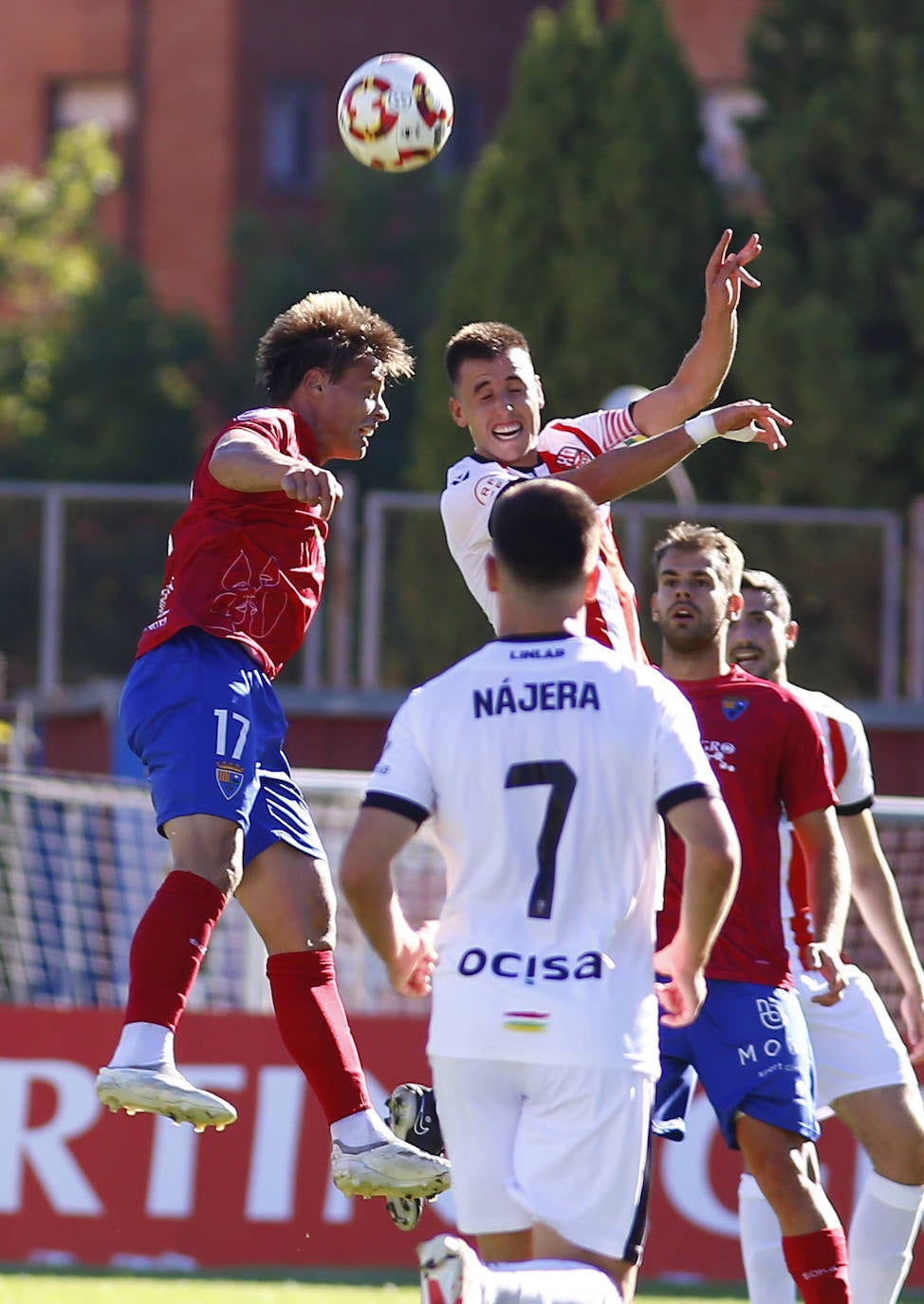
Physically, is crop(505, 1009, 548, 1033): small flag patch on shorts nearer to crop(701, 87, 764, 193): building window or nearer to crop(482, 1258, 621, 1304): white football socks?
crop(482, 1258, 621, 1304): white football socks

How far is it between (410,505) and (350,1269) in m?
7.45

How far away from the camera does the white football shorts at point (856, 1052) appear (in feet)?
23.3

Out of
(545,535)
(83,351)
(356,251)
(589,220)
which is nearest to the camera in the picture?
(545,535)

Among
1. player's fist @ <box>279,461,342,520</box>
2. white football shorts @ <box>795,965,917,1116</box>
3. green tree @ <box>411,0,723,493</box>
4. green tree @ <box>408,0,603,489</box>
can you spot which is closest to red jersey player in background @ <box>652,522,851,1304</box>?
white football shorts @ <box>795,965,917,1116</box>

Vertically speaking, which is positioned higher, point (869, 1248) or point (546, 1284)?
point (546, 1284)

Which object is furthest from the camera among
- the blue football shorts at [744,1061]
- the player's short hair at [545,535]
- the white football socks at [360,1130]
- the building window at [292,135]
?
the building window at [292,135]

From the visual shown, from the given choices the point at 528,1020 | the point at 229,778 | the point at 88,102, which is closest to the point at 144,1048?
the point at 229,778

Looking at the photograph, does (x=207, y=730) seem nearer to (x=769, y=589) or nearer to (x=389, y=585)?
(x=769, y=589)

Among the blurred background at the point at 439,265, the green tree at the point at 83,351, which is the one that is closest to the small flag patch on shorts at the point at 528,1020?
the blurred background at the point at 439,265

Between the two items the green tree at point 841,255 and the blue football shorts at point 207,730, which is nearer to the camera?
the blue football shorts at point 207,730

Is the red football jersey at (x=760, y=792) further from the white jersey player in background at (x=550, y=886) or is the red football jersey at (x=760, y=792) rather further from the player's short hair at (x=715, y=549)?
the white jersey player in background at (x=550, y=886)

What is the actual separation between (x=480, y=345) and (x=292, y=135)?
80.1ft

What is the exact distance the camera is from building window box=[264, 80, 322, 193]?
97.9ft

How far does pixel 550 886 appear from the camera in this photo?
193 inches
